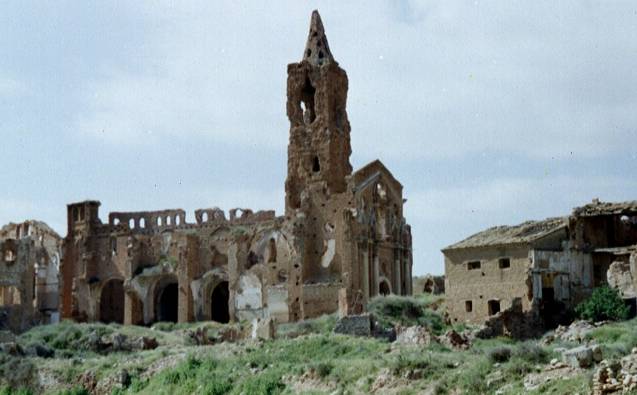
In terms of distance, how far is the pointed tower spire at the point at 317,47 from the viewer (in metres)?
50.3

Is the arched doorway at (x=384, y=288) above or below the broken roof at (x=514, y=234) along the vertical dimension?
below

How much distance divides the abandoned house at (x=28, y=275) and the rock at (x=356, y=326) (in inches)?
810

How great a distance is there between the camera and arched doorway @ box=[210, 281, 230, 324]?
52.5 m

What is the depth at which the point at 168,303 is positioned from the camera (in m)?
54.9

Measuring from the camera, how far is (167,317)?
178ft

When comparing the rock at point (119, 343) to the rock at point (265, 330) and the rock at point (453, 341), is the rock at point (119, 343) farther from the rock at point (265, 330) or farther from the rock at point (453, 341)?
the rock at point (453, 341)

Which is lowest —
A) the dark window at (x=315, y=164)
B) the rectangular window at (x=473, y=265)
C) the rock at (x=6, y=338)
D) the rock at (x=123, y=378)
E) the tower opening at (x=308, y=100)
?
the rock at (x=123, y=378)

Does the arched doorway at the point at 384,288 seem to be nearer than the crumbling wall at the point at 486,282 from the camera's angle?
No

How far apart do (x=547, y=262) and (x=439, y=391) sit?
17.8 m

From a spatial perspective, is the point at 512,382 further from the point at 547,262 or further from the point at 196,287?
the point at 196,287

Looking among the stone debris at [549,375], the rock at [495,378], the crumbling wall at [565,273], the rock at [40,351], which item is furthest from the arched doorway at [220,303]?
the stone debris at [549,375]

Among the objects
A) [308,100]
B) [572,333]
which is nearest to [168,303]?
[308,100]

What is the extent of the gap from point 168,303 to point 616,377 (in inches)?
1584

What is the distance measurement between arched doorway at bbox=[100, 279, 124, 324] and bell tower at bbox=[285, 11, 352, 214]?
519 inches
